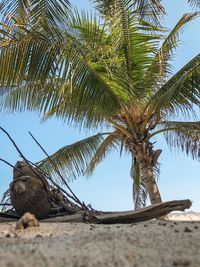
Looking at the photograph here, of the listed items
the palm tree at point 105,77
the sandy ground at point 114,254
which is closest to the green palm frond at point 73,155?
the palm tree at point 105,77

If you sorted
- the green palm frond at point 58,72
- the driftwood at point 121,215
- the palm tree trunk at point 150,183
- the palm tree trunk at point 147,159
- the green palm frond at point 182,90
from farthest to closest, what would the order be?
the palm tree trunk at point 147,159 → the palm tree trunk at point 150,183 → the green palm frond at point 182,90 → the green palm frond at point 58,72 → the driftwood at point 121,215

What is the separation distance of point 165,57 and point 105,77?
1525mm

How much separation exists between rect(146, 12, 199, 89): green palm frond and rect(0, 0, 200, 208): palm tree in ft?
0.05

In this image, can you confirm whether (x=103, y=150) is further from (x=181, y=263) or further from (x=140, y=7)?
(x=181, y=263)

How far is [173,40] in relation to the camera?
6.05 metres

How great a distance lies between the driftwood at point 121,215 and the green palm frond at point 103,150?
3.88 metres

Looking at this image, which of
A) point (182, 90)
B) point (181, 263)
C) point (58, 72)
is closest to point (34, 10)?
point (58, 72)

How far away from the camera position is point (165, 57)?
596 centimetres

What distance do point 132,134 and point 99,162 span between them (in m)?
1.93

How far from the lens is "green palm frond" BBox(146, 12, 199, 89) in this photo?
19.2ft

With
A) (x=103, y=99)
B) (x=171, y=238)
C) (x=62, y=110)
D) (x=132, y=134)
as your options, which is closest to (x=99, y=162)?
A: (x=132, y=134)

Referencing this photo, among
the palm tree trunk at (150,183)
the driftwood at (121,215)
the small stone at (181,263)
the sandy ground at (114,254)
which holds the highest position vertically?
the palm tree trunk at (150,183)

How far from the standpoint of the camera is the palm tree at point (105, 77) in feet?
14.3

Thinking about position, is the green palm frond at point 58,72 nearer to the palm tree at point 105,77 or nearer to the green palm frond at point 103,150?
the palm tree at point 105,77
